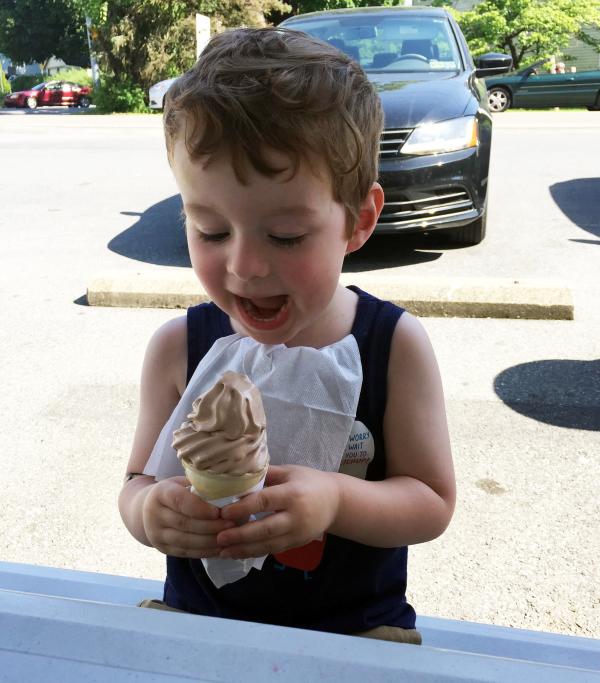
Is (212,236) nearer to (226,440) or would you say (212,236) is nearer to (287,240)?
(287,240)

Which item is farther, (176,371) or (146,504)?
(176,371)

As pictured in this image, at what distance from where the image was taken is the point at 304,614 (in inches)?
57.1

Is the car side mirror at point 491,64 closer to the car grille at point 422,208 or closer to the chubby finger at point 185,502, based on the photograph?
the car grille at point 422,208

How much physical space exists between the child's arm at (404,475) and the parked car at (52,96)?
3852cm

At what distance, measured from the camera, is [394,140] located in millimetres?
5895

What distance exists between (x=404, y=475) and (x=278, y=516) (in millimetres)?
389

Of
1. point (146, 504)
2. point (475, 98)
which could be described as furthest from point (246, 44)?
point (475, 98)

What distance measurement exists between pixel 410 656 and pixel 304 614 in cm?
59

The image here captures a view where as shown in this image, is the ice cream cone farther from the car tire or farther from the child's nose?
the car tire

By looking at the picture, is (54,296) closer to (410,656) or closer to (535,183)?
(410,656)

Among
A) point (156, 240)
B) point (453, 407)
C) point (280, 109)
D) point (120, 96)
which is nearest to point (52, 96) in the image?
point (120, 96)

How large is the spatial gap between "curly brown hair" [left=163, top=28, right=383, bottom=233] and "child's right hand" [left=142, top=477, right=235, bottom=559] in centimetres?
47

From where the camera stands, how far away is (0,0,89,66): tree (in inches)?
2005

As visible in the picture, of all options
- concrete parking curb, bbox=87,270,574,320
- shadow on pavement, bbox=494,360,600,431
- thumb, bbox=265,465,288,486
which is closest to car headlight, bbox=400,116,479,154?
concrete parking curb, bbox=87,270,574,320
